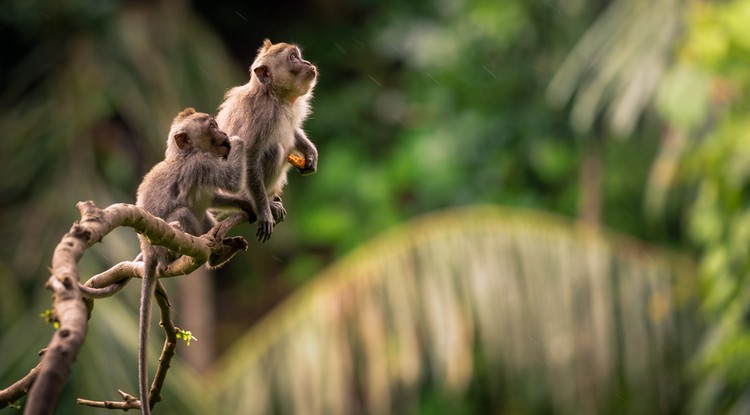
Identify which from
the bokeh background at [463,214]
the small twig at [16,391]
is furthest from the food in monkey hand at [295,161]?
the bokeh background at [463,214]

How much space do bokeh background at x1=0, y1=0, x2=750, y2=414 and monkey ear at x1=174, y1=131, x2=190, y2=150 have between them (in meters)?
4.74

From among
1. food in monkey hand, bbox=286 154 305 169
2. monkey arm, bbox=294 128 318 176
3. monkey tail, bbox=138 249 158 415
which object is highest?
monkey arm, bbox=294 128 318 176

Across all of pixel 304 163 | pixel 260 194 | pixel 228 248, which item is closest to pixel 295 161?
pixel 304 163

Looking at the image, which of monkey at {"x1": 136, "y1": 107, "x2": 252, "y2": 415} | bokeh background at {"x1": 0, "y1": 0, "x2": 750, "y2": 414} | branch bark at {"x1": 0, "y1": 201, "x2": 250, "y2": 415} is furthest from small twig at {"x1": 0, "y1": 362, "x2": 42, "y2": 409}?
bokeh background at {"x1": 0, "y1": 0, "x2": 750, "y2": 414}

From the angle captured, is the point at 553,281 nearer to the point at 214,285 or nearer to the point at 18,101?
the point at 18,101

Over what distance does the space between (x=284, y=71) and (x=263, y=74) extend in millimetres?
90

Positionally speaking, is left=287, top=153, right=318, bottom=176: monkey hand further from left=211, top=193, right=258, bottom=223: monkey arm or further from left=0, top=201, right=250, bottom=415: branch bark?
left=0, top=201, right=250, bottom=415: branch bark

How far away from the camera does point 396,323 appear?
901cm

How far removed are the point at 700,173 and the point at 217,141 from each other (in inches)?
257

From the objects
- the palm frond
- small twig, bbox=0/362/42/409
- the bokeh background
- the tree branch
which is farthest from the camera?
the palm frond

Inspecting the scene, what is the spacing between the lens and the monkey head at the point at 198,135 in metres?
3.64

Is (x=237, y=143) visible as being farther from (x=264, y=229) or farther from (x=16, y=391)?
(x=16, y=391)

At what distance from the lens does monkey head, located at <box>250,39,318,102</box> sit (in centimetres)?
411

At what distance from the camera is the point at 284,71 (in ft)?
13.7
